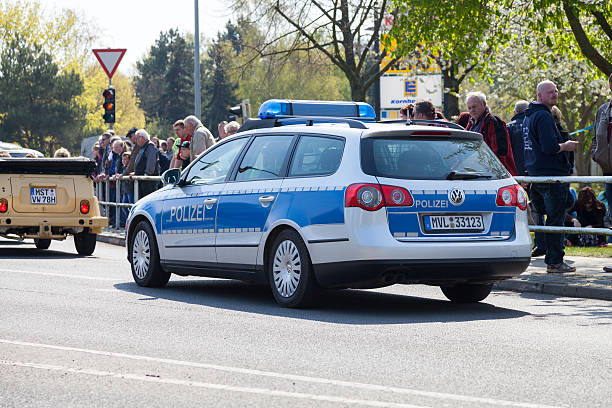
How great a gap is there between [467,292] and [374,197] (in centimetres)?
188

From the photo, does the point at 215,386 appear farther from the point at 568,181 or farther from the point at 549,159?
the point at 549,159

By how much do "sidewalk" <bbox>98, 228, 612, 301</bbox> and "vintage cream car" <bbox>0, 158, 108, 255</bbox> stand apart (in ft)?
23.0

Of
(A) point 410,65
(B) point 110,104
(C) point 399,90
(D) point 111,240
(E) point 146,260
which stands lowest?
(D) point 111,240

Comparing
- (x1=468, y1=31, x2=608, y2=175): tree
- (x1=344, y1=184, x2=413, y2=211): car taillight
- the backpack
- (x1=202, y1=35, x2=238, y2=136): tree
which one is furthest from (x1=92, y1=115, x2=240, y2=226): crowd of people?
(x1=202, y1=35, x2=238, y2=136): tree

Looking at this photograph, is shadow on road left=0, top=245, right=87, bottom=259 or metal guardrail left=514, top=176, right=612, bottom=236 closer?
metal guardrail left=514, top=176, right=612, bottom=236

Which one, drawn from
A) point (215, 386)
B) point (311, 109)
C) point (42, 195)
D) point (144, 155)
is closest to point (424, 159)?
point (311, 109)

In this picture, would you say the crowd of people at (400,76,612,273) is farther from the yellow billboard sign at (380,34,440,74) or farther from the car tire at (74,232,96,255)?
the yellow billboard sign at (380,34,440,74)

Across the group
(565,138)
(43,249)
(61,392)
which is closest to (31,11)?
(43,249)

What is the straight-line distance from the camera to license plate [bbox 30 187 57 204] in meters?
16.8

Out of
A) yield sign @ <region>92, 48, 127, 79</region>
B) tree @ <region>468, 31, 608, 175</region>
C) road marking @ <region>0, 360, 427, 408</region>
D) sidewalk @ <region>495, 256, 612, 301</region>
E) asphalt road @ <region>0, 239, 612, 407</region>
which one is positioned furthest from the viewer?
tree @ <region>468, 31, 608, 175</region>

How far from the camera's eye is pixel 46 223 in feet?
55.1

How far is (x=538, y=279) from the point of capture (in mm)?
11836

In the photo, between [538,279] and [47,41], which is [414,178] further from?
[47,41]

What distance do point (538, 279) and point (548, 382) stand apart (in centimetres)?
561
